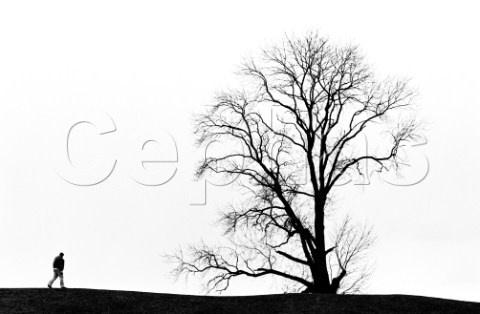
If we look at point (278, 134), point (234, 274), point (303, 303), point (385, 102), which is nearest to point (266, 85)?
point (278, 134)

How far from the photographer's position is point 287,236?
177 feet

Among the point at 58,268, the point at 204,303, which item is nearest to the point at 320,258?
the point at 204,303

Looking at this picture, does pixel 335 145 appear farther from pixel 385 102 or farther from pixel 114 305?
pixel 114 305

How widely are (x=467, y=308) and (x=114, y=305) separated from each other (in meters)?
15.7

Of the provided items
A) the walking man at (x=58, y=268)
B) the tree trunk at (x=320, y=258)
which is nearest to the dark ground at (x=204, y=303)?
the walking man at (x=58, y=268)

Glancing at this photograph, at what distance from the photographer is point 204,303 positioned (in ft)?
152

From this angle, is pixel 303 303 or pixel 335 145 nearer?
pixel 303 303

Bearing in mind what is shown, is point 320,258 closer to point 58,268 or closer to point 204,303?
point 204,303

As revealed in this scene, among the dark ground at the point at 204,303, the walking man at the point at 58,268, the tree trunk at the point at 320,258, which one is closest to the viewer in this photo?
the dark ground at the point at 204,303

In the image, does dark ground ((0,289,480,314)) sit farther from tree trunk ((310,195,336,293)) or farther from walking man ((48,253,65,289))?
tree trunk ((310,195,336,293))

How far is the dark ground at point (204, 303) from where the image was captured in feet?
147

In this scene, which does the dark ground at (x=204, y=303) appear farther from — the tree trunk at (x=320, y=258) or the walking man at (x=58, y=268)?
the tree trunk at (x=320, y=258)

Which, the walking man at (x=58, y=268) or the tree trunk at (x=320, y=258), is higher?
the tree trunk at (x=320, y=258)

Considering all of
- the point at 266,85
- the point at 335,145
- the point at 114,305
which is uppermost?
the point at 266,85
